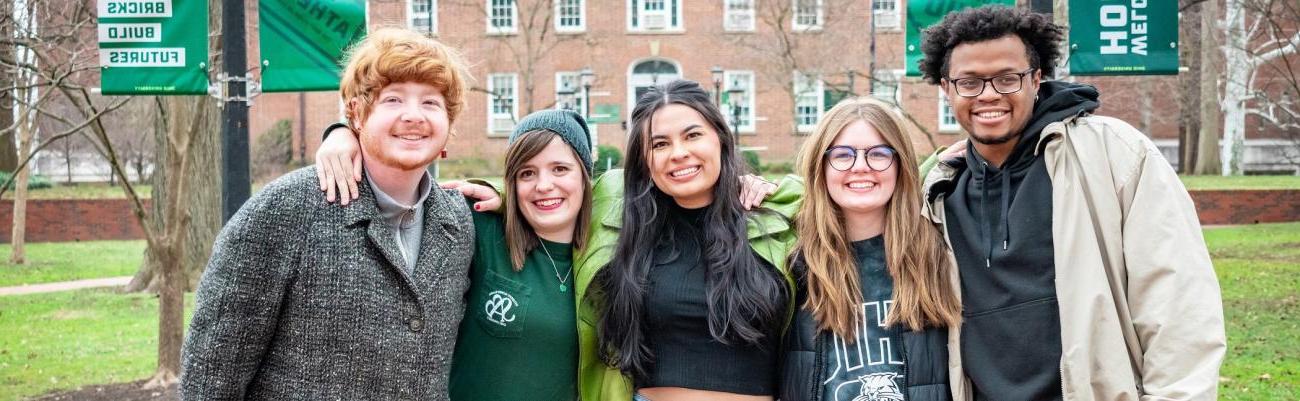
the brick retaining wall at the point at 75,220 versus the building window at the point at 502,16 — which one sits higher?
the building window at the point at 502,16

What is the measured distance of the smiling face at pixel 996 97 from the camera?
351 centimetres

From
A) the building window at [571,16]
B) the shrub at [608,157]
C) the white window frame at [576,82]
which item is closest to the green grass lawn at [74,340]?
the shrub at [608,157]

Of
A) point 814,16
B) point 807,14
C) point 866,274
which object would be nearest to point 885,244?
point 866,274

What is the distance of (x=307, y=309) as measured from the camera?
Result: 304 cm

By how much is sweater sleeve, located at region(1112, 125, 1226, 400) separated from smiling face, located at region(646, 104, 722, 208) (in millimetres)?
1344

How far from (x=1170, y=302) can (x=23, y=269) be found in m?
20.4

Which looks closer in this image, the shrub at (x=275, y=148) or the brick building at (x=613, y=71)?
the shrub at (x=275, y=148)

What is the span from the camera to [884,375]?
3.54 m

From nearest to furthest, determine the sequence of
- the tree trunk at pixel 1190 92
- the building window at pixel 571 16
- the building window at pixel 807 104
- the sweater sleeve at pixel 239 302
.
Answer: the sweater sleeve at pixel 239 302, the tree trunk at pixel 1190 92, the building window at pixel 807 104, the building window at pixel 571 16

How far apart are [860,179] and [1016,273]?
605mm

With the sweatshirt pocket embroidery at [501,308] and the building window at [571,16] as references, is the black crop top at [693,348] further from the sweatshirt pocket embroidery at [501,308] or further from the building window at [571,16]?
the building window at [571,16]

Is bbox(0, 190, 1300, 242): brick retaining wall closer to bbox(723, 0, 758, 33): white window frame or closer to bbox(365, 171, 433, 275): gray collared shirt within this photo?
bbox(723, 0, 758, 33): white window frame

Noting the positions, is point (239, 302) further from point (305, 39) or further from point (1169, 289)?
point (305, 39)

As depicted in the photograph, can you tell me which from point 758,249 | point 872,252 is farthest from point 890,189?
point 758,249
